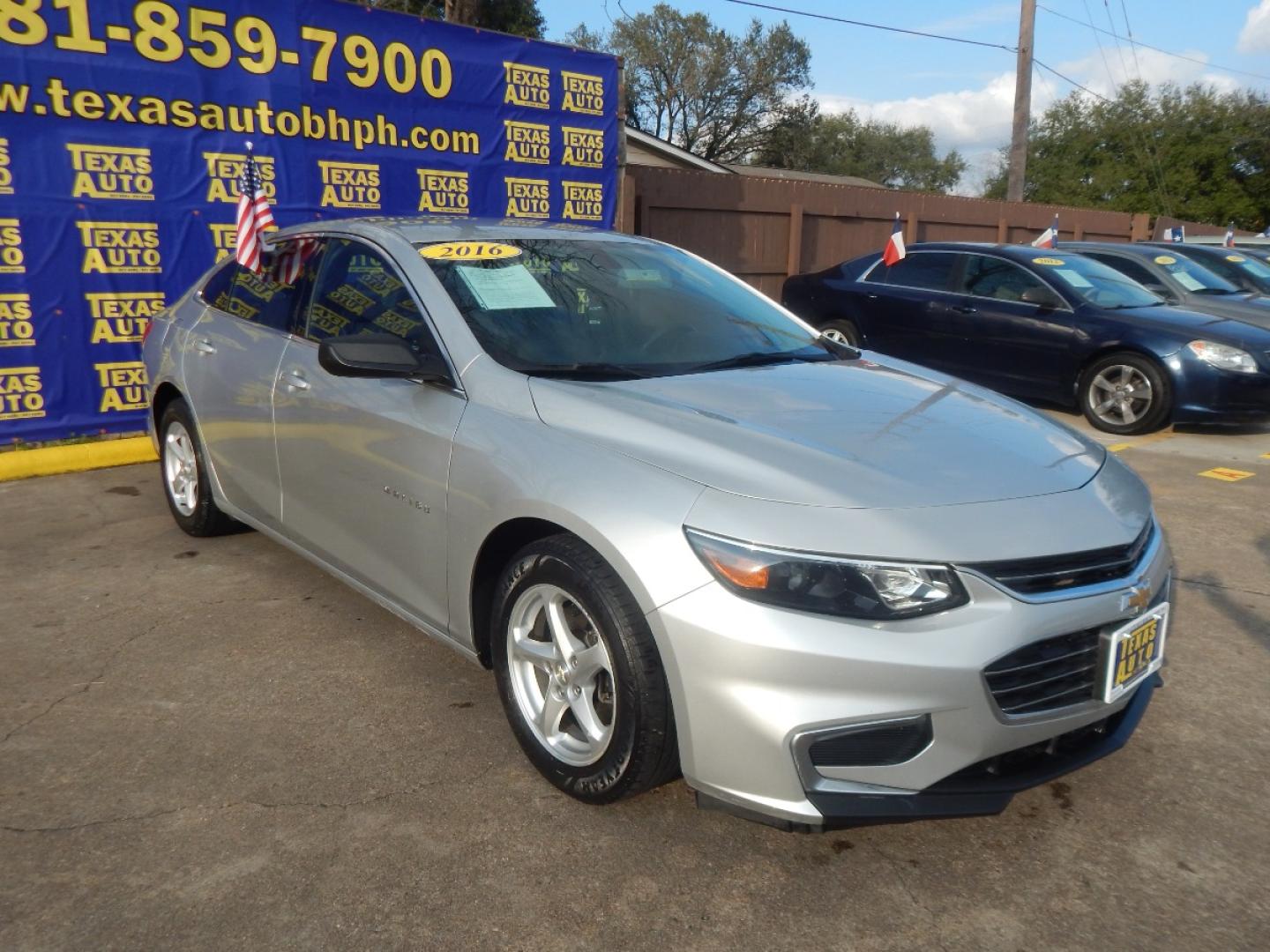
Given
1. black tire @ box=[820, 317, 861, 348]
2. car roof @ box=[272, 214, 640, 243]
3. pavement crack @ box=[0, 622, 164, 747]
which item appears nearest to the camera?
pavement crack @ box=[0, 622, 164, 747]

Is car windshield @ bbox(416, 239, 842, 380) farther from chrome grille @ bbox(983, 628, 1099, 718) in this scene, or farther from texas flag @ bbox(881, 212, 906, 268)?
texas flag @ bbox(881, 212, 906, 268)

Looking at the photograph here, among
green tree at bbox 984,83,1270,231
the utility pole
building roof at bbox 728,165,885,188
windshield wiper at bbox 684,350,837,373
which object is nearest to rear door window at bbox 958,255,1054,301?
windshield wiper at bbox 684,350,837,373

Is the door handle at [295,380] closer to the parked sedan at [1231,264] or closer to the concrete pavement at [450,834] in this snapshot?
the concrete pavement at [450,834]

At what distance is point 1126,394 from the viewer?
8.09 metres

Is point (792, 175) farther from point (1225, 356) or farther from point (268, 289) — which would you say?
point (268, 289)

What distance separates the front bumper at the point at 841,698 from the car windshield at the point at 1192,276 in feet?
31.3

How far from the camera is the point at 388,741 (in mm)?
3062

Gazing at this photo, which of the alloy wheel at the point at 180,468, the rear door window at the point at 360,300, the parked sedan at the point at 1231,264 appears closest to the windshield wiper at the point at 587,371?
the rear door window at the point at 360,300

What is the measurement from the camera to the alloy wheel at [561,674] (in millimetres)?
2602

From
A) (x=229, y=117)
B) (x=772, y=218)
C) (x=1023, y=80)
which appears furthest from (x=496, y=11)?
(x=229, y=117)

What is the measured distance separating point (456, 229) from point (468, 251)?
308mm

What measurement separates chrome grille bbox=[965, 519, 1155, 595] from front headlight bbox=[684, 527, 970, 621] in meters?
0.10

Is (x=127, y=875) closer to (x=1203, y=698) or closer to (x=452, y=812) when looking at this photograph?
(x=452, y=812)

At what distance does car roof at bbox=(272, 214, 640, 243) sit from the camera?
3.68 m
